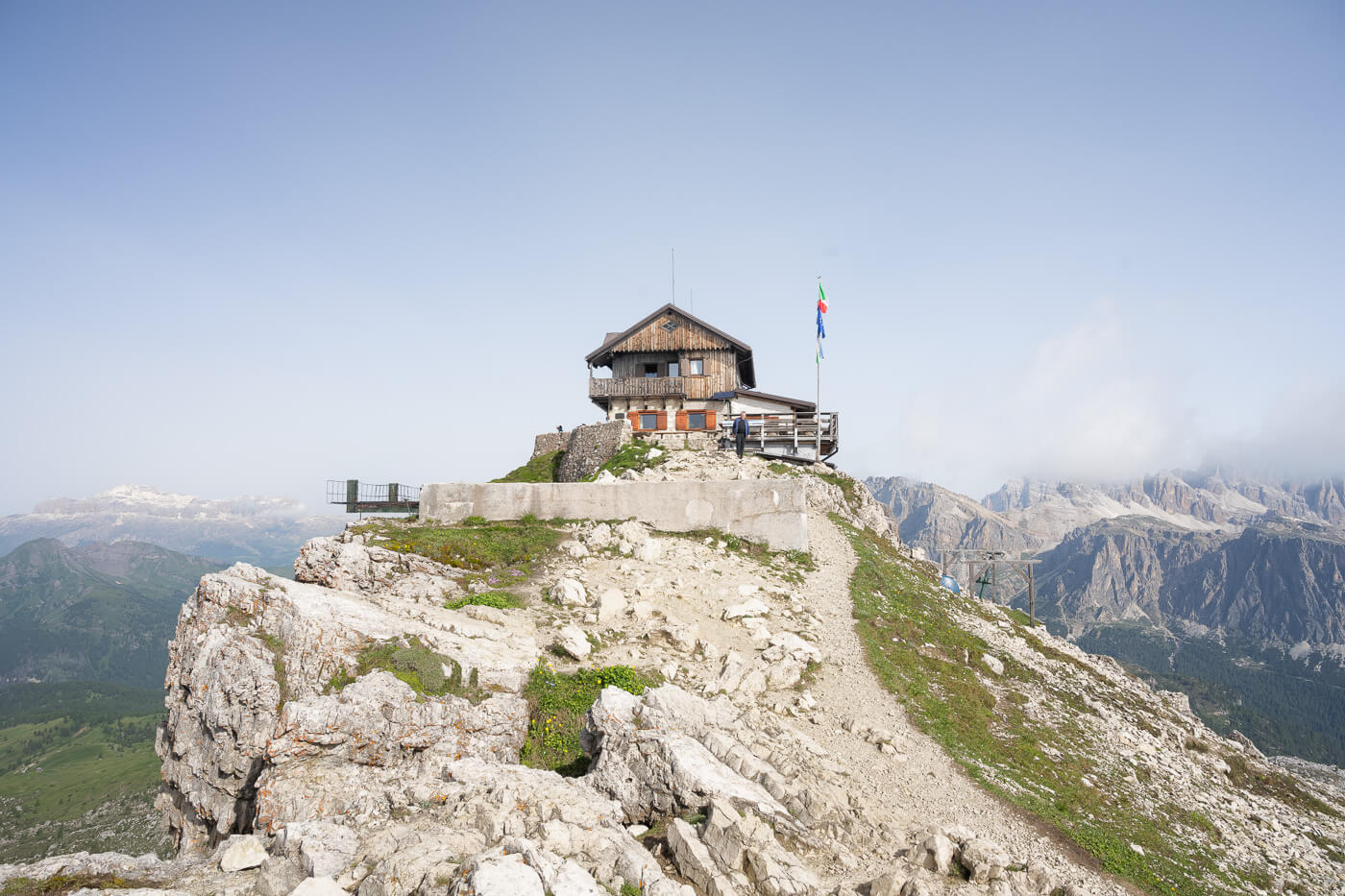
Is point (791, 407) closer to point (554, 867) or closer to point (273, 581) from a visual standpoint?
point (273, 581)

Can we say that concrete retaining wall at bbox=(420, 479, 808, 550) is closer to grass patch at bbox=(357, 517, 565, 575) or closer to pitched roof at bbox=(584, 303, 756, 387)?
grass patch at bbox=(357, 517, 565, 575)

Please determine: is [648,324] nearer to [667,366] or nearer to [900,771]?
[667,366]

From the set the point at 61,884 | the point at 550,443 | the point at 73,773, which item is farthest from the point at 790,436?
the point at 73,773

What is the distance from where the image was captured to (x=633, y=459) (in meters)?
41.1

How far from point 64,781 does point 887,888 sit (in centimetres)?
19231

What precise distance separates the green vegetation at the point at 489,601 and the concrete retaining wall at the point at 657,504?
8447 mm

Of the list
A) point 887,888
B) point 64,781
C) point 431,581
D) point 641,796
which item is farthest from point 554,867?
point 64,781

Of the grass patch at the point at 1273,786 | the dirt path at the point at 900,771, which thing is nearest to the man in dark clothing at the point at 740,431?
the dirt path at the point at 900,771

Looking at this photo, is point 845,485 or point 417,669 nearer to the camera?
point 417,669

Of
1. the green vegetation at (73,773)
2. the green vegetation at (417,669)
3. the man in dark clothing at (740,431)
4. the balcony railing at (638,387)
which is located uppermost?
the balcony railing at (638,387)

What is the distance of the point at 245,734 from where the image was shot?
1405 cm

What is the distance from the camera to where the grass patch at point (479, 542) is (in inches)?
935

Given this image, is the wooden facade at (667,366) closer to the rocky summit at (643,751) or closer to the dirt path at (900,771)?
the rocky summit at (643,751)

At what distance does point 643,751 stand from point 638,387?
40140 mm
